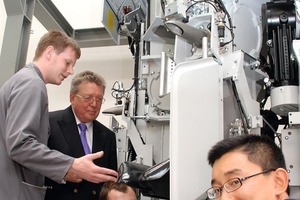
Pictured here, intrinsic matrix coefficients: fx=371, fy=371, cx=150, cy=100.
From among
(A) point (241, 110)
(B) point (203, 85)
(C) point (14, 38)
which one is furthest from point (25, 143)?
(C) point (14, 38)

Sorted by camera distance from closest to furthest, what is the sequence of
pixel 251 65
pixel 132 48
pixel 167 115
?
pixel 251 65
pixel 167 115
pixel 132 48

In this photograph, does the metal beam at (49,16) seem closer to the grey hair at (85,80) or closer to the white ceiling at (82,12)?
the white ceiling at (82,12)

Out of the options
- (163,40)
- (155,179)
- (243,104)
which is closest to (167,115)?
(163,40)

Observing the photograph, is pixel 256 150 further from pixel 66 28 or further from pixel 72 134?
pixel 66 28

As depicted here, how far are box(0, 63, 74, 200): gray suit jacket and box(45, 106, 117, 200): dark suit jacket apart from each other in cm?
37

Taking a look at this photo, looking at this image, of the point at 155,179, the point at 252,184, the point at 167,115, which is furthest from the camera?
the point at 167,115

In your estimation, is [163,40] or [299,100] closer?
[299,100]

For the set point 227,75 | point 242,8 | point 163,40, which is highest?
point 242,8

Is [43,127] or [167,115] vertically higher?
[167,115]

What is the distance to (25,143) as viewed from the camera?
1818mm

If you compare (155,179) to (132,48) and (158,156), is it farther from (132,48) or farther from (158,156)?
(132,48)

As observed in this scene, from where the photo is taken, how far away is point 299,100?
2145 millimetres

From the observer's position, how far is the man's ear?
1.37 meters

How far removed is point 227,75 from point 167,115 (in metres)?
0.89
